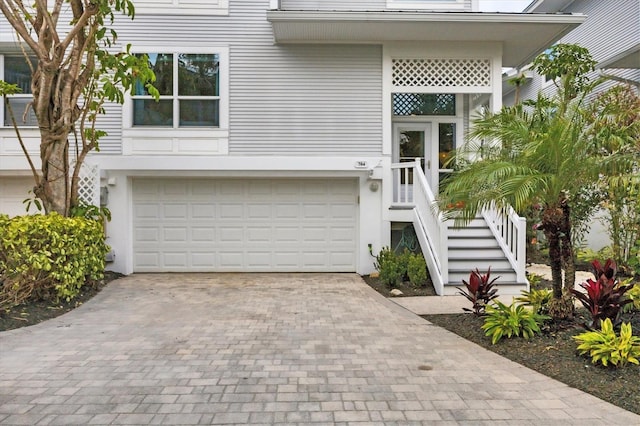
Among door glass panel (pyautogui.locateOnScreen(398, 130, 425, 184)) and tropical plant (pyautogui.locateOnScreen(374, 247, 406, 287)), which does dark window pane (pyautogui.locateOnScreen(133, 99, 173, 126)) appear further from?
tropical plant (pyautogui.locateOnScreen(374, 247, 406, 287))

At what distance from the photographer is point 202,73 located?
9.56 meters

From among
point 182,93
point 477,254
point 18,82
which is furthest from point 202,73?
point 477,254

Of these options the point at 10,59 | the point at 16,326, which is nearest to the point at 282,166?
the point at 16,326

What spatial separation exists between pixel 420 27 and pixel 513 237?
4389 mm

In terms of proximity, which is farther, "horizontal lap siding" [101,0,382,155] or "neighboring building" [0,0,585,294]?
"horizontal lap siding" [101,0,382,155]

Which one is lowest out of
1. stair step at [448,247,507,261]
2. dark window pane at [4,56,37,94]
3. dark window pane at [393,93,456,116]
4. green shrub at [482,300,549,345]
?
green shrub at [482,300,549,345]

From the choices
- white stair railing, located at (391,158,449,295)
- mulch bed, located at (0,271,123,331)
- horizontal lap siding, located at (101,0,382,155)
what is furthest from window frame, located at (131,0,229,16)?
mulch bed, located at (0,271,123,331)

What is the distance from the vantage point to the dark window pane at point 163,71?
9.48 m

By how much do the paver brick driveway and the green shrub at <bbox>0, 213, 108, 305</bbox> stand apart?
57 centimetres

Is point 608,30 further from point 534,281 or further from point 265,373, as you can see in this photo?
point 265,373

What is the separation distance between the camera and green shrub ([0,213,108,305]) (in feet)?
20.3

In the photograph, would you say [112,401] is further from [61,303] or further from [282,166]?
[282,166]

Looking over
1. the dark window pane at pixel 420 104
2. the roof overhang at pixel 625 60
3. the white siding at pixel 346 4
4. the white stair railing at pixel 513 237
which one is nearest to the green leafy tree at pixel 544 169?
the white stair railing at pixel 513 237

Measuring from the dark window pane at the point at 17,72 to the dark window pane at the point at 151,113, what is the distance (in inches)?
94.2
